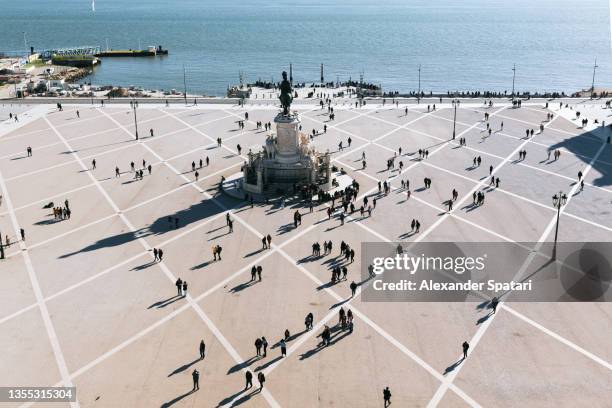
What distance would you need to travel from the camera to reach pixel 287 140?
41.2m

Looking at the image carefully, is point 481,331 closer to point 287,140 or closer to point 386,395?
point 386,395

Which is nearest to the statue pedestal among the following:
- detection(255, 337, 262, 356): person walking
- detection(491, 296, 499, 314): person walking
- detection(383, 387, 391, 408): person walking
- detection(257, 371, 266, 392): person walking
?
detection(491, 296, 499, 314): person walking

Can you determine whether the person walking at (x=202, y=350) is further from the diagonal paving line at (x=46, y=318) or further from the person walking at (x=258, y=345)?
the diagonal paving line at (x=46, y=318)

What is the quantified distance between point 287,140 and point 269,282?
50.6ft

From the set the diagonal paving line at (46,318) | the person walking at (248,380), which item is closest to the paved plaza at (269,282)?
the diagonal paving line at (46,318)

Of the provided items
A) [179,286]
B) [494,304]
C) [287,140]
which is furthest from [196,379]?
[287,140]

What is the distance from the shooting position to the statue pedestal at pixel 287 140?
133 feet

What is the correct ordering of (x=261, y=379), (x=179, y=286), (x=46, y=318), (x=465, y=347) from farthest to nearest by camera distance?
(x=179, y=286)
(x=46, y=318)
(x=465, y=347)
(x=261, y=379)

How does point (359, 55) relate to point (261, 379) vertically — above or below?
above

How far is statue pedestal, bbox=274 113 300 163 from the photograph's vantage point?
40688 mm

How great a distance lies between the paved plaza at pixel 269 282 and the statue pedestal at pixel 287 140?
388cm

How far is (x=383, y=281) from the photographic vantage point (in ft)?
92.2

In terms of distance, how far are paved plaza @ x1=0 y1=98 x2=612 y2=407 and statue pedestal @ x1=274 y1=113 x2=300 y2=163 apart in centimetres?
388

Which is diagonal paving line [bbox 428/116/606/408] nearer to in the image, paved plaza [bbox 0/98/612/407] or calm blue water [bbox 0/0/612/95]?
paved plaza [bbox 0/98/612/407]
